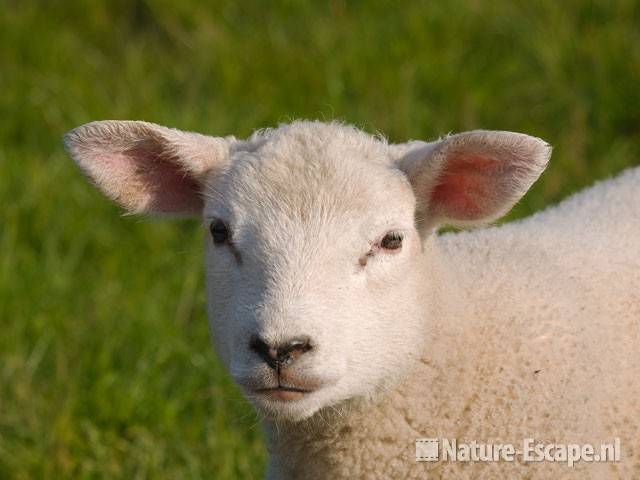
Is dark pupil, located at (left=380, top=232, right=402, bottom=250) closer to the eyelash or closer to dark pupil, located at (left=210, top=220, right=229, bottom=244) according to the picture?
the eyelash

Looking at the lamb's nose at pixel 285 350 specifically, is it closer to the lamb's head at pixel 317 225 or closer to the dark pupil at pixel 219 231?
the lamb's head at pixel 317 225

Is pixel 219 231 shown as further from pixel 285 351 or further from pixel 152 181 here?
pixel 285 351

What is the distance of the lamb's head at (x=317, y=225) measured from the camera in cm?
317

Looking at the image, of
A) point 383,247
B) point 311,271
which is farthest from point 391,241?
point 311,271

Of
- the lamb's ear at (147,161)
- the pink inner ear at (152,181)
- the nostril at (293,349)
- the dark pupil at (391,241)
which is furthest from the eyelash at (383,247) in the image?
the pink inner ear at (152,181)

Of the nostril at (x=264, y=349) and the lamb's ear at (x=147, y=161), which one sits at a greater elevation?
the lamb's ear at (x=147, y=161)

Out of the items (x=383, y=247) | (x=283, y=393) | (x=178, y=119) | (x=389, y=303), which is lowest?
(x=283, y=393)

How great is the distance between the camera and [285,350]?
3090mm

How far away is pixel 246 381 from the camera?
3207 mm

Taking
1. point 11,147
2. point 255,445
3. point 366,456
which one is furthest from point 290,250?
point 11,147

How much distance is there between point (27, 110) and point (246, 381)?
180 inches

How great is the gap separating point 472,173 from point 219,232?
2.35 feet

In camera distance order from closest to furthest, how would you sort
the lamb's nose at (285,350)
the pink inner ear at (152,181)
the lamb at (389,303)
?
the lamb's nose at (285,350), the lamb at (389,303), the pink inner ear at (152,181)

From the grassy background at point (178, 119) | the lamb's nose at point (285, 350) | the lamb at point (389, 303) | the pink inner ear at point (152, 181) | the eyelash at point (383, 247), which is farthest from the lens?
the grassy background at point (178, 119)
